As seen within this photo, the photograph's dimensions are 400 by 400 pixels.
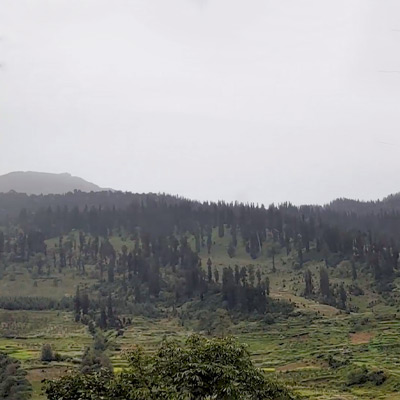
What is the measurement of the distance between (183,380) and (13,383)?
40.8m

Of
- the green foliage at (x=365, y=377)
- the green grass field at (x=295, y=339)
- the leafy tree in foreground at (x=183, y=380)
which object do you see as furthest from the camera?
the green grass field at (x=295, y=339)

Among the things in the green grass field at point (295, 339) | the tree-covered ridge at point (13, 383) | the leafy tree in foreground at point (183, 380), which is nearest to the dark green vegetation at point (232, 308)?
the green grass field at point (295, 339)

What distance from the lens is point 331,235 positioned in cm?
18238

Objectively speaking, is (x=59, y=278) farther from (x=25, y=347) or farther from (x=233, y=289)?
(x=25, y=347)

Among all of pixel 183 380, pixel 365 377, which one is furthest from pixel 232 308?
pixel 183 380

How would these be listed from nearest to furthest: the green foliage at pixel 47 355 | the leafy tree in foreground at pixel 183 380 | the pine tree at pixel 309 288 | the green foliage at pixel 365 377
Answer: the leafy tree in foreground at pixel 183 380, the green foliage at pixel 365 377, the green foliage at pixel 47 355, the pine tree at pixel 309 288

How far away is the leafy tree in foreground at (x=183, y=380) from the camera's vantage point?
20.8 m

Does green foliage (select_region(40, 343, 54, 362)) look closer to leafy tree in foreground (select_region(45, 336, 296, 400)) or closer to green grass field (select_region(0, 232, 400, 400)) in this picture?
green grass field (select_region(0, 232, 400, 400))

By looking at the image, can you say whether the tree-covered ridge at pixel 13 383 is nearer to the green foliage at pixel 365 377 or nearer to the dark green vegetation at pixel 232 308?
the dark green vegetation at pixel 232 308

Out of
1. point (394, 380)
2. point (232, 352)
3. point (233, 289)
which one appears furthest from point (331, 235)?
point (232, 352)

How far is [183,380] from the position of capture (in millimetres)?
21750

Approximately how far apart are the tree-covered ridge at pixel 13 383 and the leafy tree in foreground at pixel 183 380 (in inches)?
1336

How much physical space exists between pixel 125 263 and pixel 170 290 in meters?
30.2

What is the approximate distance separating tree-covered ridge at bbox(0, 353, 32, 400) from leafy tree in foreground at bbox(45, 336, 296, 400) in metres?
33.9
